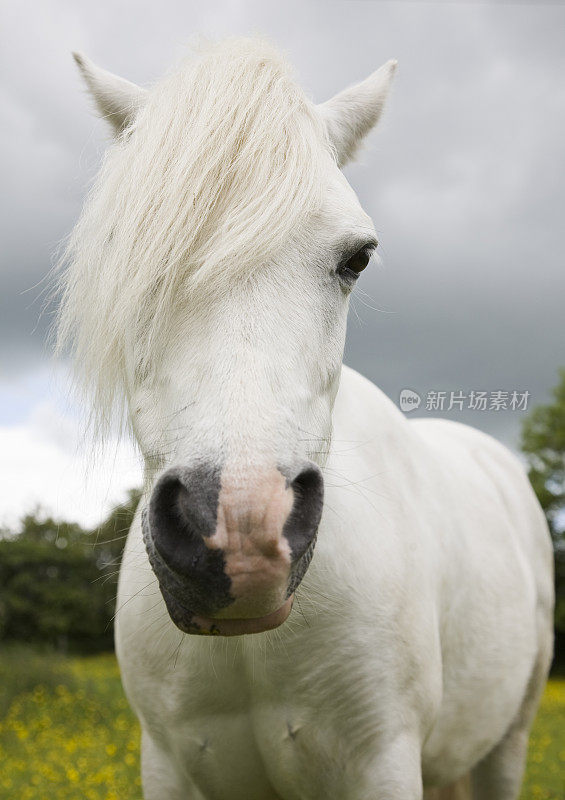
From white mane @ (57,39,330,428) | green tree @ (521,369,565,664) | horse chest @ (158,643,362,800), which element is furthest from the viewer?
green tree @ (521,369,565,664)

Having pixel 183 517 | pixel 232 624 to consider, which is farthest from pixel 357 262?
pixel 232 624

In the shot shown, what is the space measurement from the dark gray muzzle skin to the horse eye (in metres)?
0.60

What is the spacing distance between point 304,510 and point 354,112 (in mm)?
1413

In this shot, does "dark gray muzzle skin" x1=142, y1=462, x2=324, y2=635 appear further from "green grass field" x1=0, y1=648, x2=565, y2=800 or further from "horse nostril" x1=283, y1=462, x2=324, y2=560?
"green grass field" x1=0, y1=648, x2=565, y2=800

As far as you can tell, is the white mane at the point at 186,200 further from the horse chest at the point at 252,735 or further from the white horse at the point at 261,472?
the horse chest at the point at 252,735

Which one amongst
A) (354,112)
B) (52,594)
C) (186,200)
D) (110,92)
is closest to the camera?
(186,200)

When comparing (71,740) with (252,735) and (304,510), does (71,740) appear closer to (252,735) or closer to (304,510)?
(252,735)

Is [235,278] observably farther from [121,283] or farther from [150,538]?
[150,538]

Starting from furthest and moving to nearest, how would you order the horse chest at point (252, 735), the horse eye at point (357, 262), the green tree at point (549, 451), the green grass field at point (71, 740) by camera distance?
the green tree at point (549, 451) < the green grass field at point (71, 740) < the horse chest at point (252, 735) < the horse eye at point (357, 262)

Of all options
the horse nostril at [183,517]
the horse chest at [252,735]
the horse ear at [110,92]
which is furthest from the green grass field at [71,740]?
the horse ear at [110,92]

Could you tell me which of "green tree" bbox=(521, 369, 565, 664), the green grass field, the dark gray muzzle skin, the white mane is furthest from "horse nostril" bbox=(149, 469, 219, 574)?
"green tree" bbox=(521, 369, 565, 664)

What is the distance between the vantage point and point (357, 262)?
1947 mm

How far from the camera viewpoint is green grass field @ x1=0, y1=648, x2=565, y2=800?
6516 mm

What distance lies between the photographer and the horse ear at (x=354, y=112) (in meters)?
2.31
